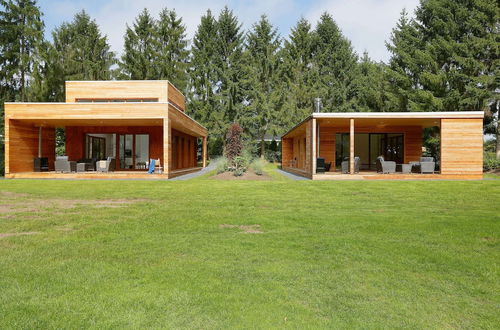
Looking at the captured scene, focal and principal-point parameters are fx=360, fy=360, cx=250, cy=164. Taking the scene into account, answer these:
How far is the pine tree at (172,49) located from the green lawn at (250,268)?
2848 centimetres

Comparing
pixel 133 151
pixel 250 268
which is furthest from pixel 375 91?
pixel 250 268

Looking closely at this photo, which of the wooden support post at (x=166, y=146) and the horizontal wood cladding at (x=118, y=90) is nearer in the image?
the wooden support post at (x=166, y=146)

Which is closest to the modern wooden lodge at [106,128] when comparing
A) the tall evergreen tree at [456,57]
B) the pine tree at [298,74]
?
the pine tree at [298,74]

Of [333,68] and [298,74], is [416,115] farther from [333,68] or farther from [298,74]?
[333,68]

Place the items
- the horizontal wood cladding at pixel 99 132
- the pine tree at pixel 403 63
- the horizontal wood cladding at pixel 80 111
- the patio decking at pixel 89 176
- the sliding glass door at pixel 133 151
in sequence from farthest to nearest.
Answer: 1. the pine tree at pixel 403 63
2. the sliding glass door at pixel 133 151
3. the horizontal wood cladding at pixel 99 132
4. the horizontal wood cladding at pixel 80 111
5. the patio decking at pixel 89 176

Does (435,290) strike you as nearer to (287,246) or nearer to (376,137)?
(287,246)

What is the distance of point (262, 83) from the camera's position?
34.5 meters

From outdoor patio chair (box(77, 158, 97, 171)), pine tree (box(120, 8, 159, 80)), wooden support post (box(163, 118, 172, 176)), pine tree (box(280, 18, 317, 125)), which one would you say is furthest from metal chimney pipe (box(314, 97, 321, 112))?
outdoor patio chair (box(77, 158, 97, 171))

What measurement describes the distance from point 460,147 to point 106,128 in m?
17.6

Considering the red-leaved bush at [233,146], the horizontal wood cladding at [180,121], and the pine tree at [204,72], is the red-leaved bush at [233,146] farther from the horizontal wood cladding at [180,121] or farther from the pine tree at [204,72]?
the pine tree at [204,72]

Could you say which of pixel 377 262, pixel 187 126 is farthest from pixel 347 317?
pixel 187 126

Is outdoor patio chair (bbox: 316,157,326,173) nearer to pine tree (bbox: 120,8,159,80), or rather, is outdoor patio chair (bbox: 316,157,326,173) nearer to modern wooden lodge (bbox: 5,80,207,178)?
modern wooden lodge (bbox: 5,80,207,178)

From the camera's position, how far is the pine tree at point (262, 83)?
109 ft

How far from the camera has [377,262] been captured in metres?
3.68
